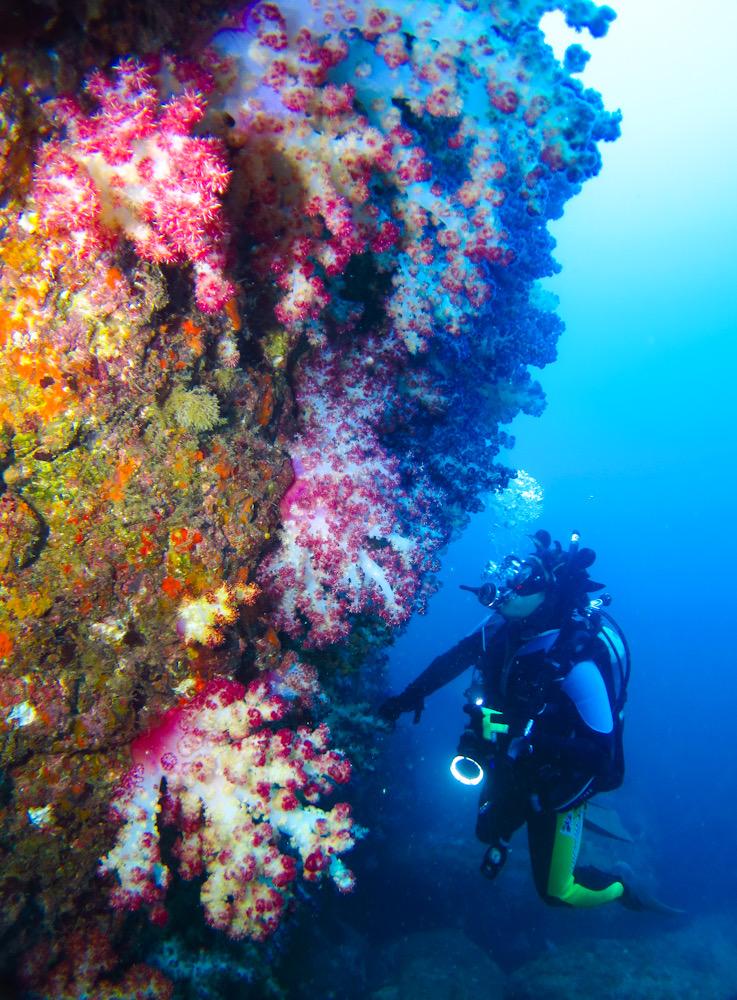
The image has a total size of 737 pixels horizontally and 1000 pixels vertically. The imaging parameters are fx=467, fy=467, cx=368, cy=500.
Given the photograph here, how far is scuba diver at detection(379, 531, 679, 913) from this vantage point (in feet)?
14.5

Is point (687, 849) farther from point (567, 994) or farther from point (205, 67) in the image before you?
point (205, 67)

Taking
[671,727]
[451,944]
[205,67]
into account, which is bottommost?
[451,944]

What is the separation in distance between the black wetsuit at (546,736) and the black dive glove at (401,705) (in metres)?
0.01

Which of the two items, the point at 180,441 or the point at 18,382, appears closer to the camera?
the point at 18,382

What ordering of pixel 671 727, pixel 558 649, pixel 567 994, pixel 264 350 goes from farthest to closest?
1. pixel 671 727
2. pixel 567 994
3. pixel 558 649
4. pixel 264 350

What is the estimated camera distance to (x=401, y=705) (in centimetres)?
457

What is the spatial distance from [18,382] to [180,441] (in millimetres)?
591

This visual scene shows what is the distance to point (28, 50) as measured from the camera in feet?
5.32

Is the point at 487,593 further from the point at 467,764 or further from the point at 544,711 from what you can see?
the point at 467,764

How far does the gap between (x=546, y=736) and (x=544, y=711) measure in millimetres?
630

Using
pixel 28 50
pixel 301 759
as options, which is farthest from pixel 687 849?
pixel 28 50

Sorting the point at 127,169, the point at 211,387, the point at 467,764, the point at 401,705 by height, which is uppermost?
the point at 127,169

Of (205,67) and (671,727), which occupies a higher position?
(671,727)

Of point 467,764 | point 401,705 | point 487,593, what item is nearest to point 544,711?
point 467,764
